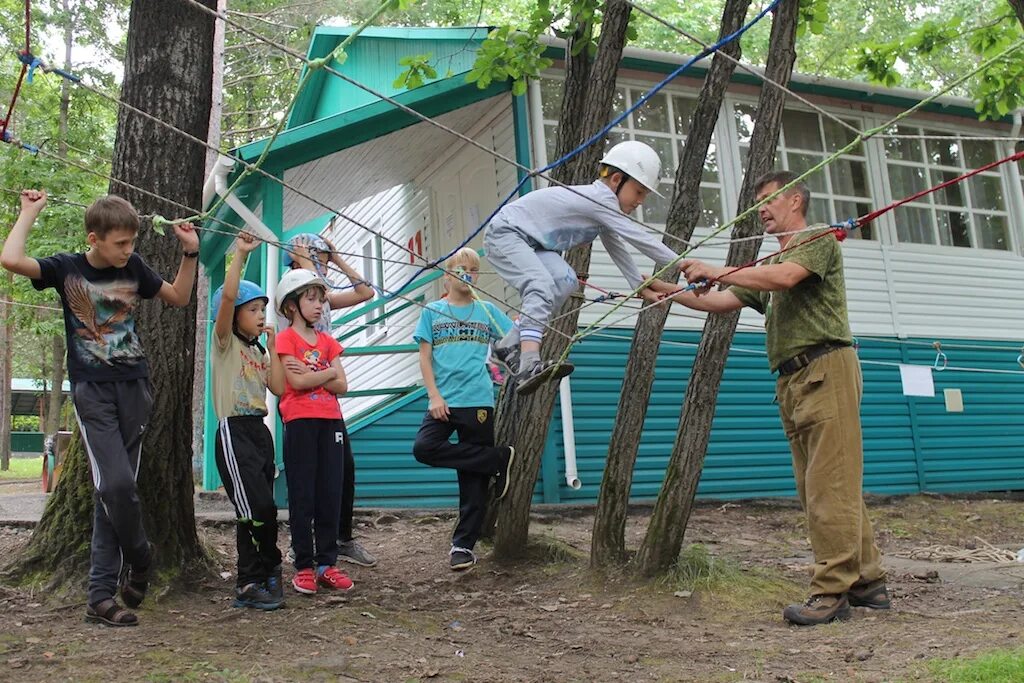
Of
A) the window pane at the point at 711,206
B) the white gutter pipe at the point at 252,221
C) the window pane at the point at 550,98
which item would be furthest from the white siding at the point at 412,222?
the window pane at the point at 711,206

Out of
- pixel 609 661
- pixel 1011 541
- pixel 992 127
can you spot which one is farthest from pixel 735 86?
pixel 609 661

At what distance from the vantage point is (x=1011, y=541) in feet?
24.5

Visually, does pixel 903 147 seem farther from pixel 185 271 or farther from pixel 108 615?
pixel 108 615

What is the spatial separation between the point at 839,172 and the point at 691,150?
5.59 m

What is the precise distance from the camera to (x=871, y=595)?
434 cm

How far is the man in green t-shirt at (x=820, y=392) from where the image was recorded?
13.7ft

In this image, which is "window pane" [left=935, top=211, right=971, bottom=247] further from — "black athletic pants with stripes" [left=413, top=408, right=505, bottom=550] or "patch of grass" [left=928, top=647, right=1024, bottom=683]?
"patch of grass" [left=928, top=647, right=1024, bottom=683]

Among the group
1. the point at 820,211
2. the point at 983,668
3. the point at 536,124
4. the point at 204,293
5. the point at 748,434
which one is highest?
the point at 204,293

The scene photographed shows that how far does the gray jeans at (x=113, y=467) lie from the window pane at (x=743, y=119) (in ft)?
23.6

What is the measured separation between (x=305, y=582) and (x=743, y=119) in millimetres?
6934

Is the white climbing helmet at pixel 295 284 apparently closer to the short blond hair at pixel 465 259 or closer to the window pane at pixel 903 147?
the short blond hair at pixel 465 259

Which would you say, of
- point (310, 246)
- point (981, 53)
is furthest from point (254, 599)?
point (981, 53)

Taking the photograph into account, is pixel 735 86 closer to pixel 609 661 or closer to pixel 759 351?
pixel 759 351

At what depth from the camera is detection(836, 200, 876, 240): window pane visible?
10227 millimetres
